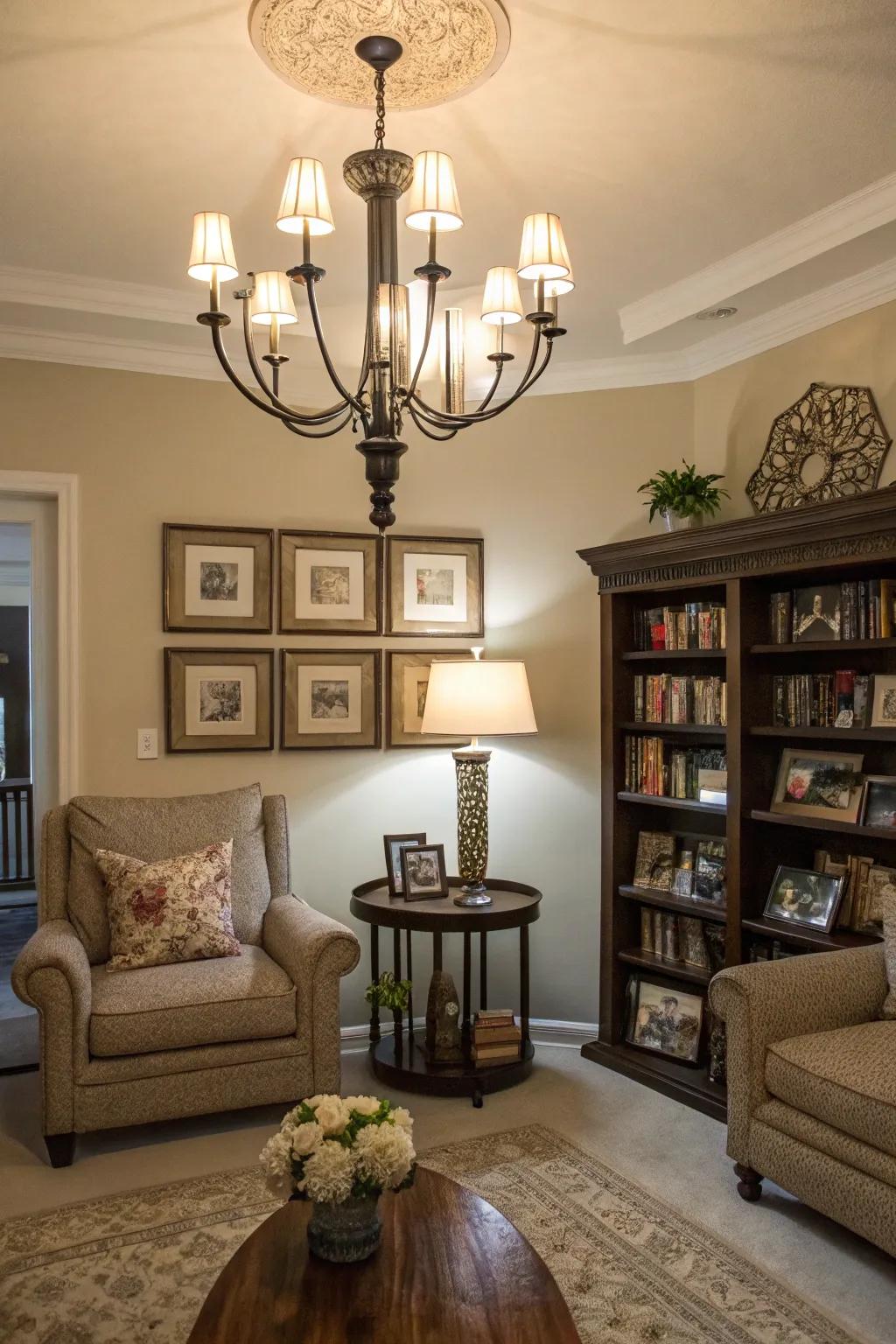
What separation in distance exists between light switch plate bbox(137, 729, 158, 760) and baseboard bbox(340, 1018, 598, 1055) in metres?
1.36

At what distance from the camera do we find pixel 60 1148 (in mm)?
3182

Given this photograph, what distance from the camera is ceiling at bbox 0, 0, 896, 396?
2.32 metres

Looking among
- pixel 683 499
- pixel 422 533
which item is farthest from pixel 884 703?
pixel 422 533

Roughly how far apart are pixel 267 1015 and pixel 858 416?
2755 millimetres

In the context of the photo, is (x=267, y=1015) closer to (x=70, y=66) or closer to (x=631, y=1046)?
(x=631, y=1046)

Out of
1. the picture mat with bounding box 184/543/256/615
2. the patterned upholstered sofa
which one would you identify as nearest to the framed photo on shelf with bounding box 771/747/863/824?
the patterned upholstered sofa

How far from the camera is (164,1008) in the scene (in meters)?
3.24

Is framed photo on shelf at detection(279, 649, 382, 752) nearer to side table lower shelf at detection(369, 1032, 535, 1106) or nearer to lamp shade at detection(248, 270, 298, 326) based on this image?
side table lower shelf at detection(369, 1032, 535, 1106)

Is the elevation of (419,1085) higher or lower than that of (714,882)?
lower

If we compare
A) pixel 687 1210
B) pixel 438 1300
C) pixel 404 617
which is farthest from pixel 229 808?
pixel 438 1300

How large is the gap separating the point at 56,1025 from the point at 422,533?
92.9 inches

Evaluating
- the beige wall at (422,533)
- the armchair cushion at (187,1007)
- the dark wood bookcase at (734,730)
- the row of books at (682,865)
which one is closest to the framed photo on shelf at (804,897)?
the dark wood bookcase at (734,730)

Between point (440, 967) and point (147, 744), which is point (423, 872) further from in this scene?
point (147, 744)

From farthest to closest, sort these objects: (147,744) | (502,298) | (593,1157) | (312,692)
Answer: (312,692)
(147,744)
(593,1157)
(502,298)
